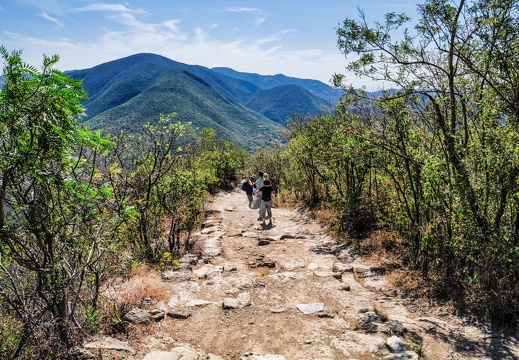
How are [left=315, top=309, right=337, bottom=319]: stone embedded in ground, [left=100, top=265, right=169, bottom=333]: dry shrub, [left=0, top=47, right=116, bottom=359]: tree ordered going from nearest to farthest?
[left=0, top=47, right=116, bottom=359]: tree → [left=100, top=265, right=169, bottom=333]: dry shrub → [left=315, top=309, right=337, bottom=319]: stone embedded in ground

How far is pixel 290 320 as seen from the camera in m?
5.46

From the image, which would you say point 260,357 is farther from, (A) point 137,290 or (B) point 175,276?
(B) point 175,276

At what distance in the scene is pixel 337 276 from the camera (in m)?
7.43

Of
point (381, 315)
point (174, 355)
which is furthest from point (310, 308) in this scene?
point (174, 355)

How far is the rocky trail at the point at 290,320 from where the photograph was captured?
4523 mm

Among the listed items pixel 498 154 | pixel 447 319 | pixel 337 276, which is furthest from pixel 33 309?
pixel 498 154

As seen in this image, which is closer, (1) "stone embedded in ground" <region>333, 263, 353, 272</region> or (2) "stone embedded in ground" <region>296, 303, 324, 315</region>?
(2) "stone embedded in ground" <region>296, 303, 324, 315</region>

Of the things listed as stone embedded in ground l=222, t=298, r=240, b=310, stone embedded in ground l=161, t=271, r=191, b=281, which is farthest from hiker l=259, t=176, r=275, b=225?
stone embedded in ground l=222, t=298, r=240, b=310

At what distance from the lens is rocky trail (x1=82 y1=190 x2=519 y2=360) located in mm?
4523

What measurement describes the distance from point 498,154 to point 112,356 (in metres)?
6.55

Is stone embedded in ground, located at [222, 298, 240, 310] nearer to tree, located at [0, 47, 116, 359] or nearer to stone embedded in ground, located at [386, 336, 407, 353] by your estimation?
tree, located at [0, 47, 116, 359]

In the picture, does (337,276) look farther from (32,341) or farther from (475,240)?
(32,341)

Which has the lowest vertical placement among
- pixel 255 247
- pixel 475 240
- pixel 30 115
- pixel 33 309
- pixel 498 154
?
pixel 255 247

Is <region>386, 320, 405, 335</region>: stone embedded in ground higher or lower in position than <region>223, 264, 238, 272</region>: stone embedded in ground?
higher
